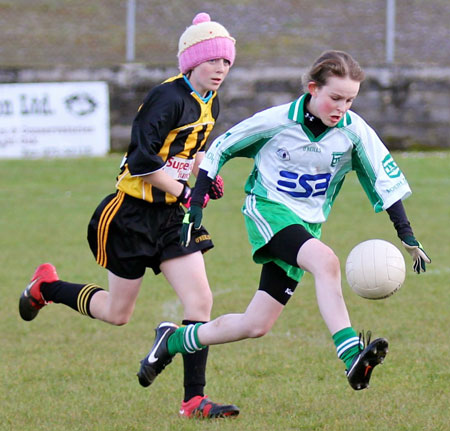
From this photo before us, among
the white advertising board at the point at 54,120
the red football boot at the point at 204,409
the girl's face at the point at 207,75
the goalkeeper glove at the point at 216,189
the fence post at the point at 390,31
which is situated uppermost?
the girl's face at the point at 207,75

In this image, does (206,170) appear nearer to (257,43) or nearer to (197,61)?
(197,61)

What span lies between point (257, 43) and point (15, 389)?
1368 centimetres

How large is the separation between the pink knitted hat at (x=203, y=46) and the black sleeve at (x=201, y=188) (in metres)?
0.70

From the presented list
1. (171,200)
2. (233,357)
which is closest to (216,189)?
(171,200)

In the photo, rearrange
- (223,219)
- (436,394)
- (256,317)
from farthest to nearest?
1. (223,219)
2. (436,394)
3. (256,317)

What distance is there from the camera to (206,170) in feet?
14.8

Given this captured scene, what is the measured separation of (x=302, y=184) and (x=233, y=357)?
1.68 meters

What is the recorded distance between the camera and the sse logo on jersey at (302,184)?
4461 millimetres

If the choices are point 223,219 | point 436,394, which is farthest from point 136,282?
point 223,219

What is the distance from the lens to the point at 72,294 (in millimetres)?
5445

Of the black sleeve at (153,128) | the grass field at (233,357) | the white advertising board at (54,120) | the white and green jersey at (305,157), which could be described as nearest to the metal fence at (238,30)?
the white advertising board at (54,120)

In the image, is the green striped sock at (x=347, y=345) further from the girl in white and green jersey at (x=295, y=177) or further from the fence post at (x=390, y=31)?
the fence post at (x=390, y=31)

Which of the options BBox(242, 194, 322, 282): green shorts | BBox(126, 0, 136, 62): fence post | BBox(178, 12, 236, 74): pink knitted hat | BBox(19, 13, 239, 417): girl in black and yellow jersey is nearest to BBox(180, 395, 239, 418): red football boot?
BBox(19, 13, 239, 417): girl in black and yellow jersey

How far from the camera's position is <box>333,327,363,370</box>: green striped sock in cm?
392
